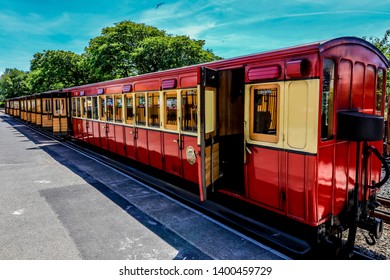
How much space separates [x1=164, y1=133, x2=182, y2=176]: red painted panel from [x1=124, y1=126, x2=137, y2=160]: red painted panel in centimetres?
204

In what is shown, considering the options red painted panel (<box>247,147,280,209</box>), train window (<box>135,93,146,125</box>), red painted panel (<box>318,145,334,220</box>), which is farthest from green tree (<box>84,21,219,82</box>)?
red painted panel (<box>318,145,334,220</box>)

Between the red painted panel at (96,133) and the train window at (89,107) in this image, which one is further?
the train window at (89,107)

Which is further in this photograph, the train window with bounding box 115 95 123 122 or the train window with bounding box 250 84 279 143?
the train window with bounding box 115 95 123 122

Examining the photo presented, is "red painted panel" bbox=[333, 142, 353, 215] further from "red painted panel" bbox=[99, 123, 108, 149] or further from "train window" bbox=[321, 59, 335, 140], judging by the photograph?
"red painted panel" bbox=[99, 123, 108, 149]

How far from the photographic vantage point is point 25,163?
1108 centimetres

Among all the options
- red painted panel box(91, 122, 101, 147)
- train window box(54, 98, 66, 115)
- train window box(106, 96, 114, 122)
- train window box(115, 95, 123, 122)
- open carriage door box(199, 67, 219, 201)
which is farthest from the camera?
train window box(54, 98, 66, 115)

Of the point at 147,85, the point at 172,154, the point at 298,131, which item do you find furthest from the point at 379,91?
the point at 147,85

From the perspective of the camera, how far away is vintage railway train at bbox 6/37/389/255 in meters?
4.10

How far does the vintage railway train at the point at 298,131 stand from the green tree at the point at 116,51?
22.0 metres

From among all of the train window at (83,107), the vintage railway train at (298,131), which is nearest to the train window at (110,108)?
the train window at (83,107)

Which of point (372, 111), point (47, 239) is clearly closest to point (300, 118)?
point (372, 111)

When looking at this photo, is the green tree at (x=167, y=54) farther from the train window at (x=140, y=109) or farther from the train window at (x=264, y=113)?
the train window at (x=264, y=113)

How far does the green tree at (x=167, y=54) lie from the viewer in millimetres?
23547

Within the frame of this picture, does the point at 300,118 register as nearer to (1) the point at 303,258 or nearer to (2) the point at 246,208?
(1) the point at 303,258
